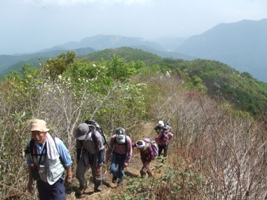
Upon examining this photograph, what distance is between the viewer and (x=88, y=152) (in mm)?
5141

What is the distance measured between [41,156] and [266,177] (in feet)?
9.56

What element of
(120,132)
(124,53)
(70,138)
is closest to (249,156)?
(120,132)

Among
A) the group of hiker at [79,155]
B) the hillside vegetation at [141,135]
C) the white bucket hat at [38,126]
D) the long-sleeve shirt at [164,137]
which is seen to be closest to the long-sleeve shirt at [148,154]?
the group of hiker at [79,155]

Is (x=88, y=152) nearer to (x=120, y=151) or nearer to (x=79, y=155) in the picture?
(x=79, y=155)

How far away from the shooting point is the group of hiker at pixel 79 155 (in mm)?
3693

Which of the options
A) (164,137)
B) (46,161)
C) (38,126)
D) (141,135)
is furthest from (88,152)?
(141,135)

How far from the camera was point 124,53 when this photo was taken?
10169 cm

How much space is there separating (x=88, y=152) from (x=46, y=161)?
1.46 meters

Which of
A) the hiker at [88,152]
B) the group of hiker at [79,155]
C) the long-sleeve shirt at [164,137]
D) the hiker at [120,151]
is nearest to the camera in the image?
the group of hiker at [79,155]

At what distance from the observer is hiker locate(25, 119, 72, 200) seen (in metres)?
3.57

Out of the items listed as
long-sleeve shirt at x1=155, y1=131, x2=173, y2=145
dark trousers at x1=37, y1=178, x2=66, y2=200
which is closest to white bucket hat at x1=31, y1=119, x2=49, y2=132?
dark trousers at x1=37, y1=178, x2=66, y2=200

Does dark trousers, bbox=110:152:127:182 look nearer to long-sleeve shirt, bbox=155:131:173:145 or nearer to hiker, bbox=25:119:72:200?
hiker, bbox=25:119:72:200

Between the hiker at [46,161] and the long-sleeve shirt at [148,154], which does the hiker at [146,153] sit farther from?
the hiker at [46,161]

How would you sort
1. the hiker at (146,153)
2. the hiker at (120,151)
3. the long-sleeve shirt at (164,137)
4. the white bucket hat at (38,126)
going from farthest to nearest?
the long-sleeve shirt at (164,137)
the hiker at (146,153)
the hiker at (120,151)
the white bucket hat at (38,126)
